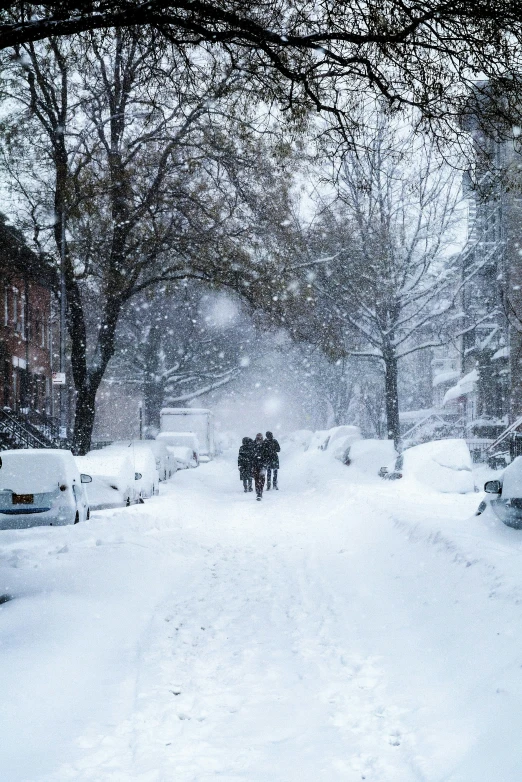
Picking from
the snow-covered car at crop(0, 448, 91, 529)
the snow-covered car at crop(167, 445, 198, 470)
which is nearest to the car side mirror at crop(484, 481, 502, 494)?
the snow-covered car at crop(0, 448, 91, 529)

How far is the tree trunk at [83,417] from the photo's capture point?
63.5ft

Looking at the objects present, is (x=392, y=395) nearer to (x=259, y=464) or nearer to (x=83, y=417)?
(x=259, y=464)

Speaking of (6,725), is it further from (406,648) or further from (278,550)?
(278,550)

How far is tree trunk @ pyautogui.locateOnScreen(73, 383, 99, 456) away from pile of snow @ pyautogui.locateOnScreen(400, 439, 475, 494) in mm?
8701

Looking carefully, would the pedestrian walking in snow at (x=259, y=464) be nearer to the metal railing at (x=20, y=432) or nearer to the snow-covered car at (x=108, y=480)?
the snow-covered car at (x=108, y=480)

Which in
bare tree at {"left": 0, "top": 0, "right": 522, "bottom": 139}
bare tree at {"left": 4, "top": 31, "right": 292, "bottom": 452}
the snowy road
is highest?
bare tree at {"left": 4, "top": 31, "right": 292, "bottom": 452}

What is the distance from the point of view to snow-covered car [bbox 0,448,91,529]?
37.5 ft

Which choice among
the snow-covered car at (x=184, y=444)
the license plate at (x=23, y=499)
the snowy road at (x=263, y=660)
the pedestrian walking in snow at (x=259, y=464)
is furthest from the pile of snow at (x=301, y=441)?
the snowy road at (x=263, y=660)

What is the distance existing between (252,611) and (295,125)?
17.5 feet

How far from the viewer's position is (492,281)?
3416cm

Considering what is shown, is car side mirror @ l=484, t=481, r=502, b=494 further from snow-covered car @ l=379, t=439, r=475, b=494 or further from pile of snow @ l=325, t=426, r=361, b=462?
pile of snow @ l=325, t=426, r=361, b=462

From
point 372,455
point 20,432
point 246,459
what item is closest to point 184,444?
point 20,432

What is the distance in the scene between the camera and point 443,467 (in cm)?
1872

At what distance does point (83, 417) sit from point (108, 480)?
165 inches
